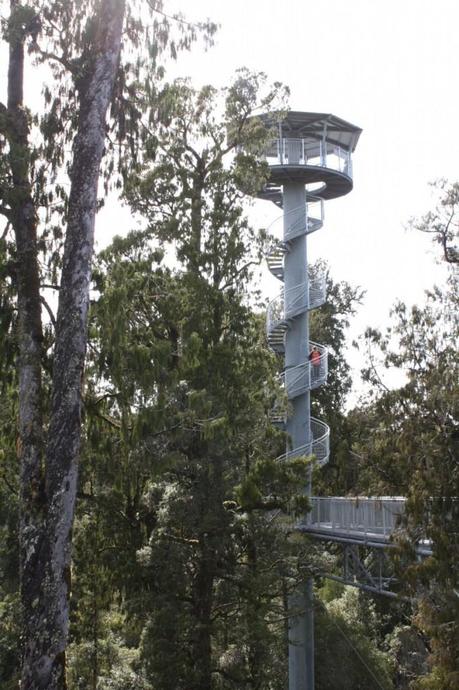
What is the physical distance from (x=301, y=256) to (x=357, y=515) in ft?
27.9

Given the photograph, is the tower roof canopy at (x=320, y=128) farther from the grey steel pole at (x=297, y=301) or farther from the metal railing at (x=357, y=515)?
the metal railing at (x=357, y=515)

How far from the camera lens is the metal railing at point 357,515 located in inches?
534

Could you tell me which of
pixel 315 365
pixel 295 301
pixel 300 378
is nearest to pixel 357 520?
pixel 300 378

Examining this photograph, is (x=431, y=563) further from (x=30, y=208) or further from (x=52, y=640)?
(x=30, y=208)

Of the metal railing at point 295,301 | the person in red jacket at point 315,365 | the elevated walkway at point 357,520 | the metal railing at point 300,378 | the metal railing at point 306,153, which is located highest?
the metal railing at point 306,153

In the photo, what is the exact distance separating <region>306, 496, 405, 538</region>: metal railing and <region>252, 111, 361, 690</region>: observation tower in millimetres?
2670

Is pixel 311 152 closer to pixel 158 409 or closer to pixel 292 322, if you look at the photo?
pixel 292 322

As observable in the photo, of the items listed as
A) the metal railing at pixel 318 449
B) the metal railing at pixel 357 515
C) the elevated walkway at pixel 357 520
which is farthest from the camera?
the metal railing at pixel 318 449

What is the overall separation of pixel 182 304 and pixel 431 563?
18.8 feet

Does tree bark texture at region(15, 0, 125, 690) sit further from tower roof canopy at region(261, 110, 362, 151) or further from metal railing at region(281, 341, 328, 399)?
metal railing at region(281, 341, 328, 399)

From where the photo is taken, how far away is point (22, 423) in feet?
25.8

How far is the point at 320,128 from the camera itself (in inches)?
867

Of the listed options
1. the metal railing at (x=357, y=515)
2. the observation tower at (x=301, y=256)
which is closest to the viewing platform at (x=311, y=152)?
the observation tower at (x=301, y=256)

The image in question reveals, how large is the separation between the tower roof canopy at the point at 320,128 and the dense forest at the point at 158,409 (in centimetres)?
678
